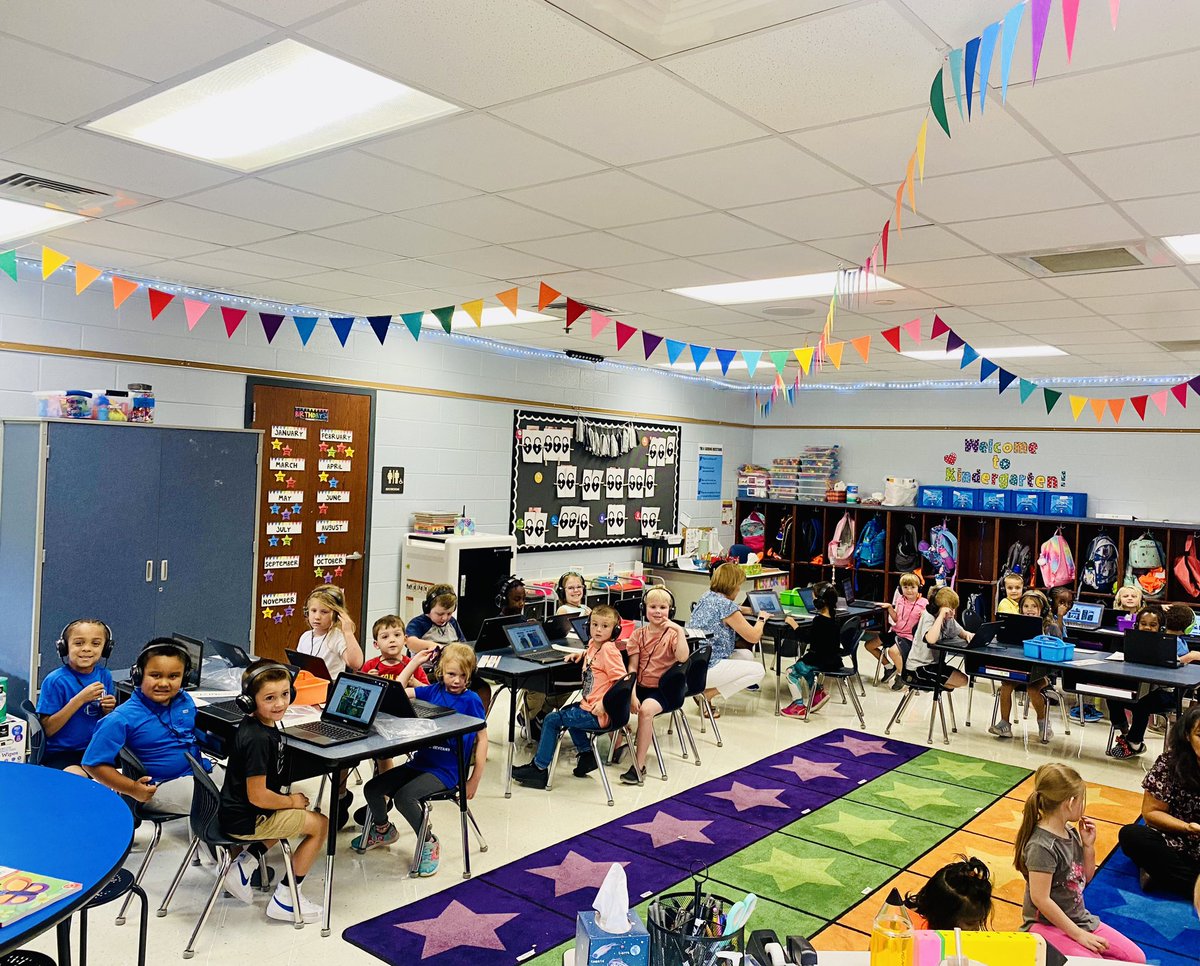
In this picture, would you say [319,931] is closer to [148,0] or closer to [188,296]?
[148,0]

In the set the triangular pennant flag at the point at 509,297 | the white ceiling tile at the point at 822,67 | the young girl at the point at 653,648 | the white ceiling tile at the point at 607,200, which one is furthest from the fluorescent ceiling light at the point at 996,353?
the white ceiling tile at the point at 822,67

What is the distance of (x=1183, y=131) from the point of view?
2971mm

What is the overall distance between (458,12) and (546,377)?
7343 millimetres

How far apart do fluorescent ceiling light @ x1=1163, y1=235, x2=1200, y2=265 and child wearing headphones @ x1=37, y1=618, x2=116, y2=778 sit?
531cm

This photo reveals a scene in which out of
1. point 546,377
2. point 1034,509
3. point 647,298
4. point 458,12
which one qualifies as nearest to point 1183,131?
point 458,12

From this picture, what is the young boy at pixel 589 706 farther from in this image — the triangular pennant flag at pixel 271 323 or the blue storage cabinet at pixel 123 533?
the triangular pennant flag at pixel 271 323

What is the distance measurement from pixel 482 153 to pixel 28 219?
114 inches

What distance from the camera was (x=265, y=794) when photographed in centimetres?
367

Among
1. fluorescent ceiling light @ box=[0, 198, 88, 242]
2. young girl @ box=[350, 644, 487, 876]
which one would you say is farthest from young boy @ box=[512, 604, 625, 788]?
fluorescent ceiling light @ box=[0, 198, 88, 242]

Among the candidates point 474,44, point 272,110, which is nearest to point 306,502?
point 272,110

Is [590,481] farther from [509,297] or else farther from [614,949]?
[614,949]

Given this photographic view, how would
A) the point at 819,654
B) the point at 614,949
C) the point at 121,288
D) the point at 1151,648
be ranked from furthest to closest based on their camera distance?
1. the point at 819,654
2. the point at 1151,648
3. the point at 121,288
4. the point at 614,949

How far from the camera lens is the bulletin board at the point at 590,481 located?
959 centimetres

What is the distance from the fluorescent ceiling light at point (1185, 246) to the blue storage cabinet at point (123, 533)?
5.78 metres
